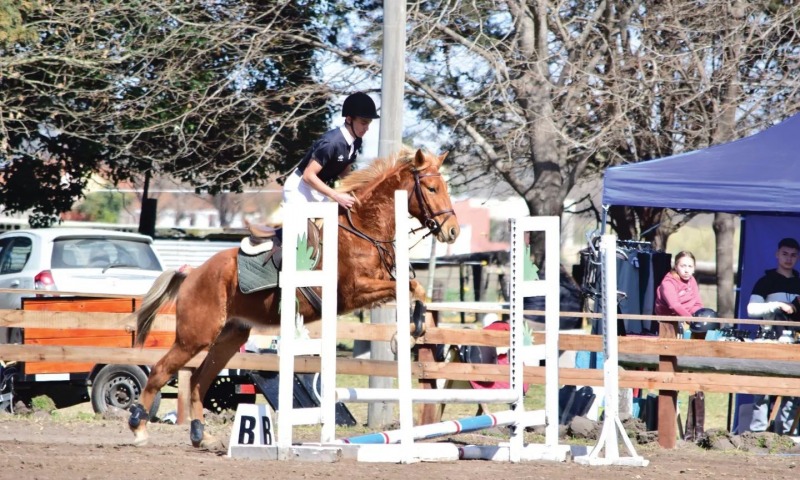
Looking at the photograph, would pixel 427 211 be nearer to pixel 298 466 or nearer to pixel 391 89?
pixel 298 466

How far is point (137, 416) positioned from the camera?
695cm

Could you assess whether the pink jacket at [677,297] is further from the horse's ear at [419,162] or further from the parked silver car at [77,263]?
the parked silver car at [77,263]

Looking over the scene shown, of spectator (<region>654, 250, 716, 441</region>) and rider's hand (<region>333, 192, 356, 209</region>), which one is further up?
rider's hand (<region>333, 192, 356, 209</region>)

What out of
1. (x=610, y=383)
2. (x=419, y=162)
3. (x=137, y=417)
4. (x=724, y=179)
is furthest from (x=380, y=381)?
(x=724, y=179)

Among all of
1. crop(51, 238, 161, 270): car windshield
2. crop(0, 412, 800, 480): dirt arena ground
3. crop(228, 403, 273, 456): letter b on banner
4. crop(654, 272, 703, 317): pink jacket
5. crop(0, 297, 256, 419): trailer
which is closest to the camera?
crop(0, 412, 800, 480): dirt arena ground

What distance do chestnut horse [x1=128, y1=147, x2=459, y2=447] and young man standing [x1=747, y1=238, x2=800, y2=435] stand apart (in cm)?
422

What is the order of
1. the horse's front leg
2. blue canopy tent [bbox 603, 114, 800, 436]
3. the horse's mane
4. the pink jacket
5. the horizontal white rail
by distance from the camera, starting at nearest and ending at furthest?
1. the horizontal white rail
2. the horse's front leg
3. the horse's mane
4. blue canopy tent [bbox 603, 114, 800, 436]
5. the pink jacket

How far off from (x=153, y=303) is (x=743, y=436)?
4.80 metres

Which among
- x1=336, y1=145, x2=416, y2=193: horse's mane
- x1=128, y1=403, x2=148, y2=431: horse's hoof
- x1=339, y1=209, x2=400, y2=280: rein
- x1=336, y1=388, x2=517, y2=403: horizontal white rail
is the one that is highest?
x1=336, y1=145, x2=416, y2=193: horse's mane

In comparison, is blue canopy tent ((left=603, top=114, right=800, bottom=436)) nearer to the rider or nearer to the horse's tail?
the rider

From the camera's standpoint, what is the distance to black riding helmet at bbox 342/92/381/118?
22.5 ft

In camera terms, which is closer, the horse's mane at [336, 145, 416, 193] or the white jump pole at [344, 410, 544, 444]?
the white jump pole at [344, 410, 544, 444]

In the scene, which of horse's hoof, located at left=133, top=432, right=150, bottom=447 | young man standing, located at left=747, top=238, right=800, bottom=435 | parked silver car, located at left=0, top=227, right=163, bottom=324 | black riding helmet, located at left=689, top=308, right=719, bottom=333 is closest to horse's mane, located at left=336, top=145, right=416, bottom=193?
horse's hoof, located at left=133, top=432, right=150, bottom=447

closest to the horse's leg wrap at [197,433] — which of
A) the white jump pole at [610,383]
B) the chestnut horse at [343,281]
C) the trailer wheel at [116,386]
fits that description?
the chestnut horse at [343,281]
